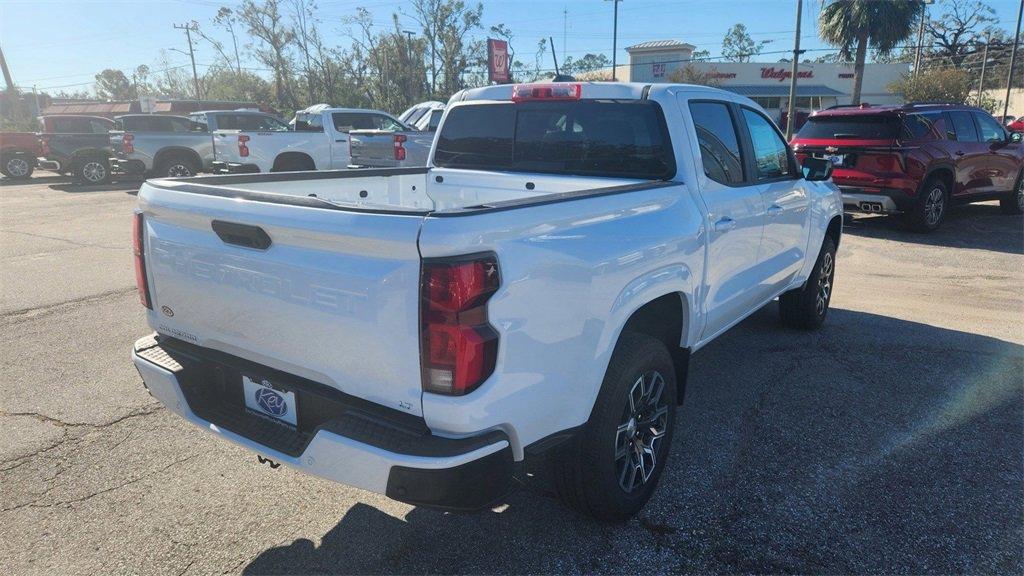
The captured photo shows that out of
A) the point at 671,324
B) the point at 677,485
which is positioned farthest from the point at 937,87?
the point at 677,485

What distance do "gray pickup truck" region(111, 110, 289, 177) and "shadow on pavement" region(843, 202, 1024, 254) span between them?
535 inches

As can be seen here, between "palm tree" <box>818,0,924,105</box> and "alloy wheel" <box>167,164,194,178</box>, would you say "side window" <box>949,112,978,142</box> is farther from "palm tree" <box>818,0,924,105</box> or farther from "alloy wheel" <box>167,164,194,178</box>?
"palm tree" <box>818,0,924,105</box>

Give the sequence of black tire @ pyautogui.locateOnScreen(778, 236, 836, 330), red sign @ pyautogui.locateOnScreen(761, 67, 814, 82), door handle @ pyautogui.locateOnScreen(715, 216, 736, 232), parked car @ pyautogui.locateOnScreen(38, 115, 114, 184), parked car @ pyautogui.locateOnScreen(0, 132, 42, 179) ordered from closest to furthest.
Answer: door handle @ pyautogui.locateOnScreen(715, 216, 736, 232)
black tire @ pyautogui.locateOnScreen(778, 236, 836, 330)
parked car @ pyautogui.locateOnScreen(38, 115, 114, 184)
parked car @ pyautogui.locateOnScreen(0, 132, 42, 179)
red sign @ pyautogui.locateOnScreen(761, 67, 814, 82)

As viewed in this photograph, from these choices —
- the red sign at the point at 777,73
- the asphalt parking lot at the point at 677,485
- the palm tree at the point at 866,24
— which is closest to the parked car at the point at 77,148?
the asphalt parking lot at the point at 677,485

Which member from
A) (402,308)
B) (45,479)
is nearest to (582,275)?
(402,308)

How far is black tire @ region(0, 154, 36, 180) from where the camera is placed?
1938 cm

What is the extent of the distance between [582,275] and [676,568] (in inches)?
50.3

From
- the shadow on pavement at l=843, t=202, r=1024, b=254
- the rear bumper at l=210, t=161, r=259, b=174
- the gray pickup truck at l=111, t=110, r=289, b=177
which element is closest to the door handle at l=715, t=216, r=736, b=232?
the shadow on pavement at l=843, t=202, r=1024, b=254

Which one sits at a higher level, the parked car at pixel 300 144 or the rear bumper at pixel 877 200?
the parked car at pixel 300 144

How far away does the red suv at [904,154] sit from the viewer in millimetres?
9586

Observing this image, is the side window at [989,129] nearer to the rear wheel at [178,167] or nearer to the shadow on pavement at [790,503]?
the shadow on pavement at [790,503]

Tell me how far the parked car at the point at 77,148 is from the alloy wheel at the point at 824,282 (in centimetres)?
1870

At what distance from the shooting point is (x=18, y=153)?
1941 centimetres

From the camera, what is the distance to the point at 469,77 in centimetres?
4934
